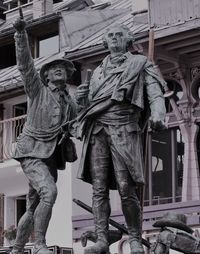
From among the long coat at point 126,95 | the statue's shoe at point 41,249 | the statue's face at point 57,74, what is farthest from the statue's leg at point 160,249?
the statue's face at point 57,74

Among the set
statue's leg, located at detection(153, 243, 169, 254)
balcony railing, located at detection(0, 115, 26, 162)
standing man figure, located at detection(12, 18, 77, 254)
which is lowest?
statue's leg, located at detection(153, 243, 169, 254)

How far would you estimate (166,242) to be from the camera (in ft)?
32.8

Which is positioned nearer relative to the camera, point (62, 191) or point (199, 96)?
point (199, 96)

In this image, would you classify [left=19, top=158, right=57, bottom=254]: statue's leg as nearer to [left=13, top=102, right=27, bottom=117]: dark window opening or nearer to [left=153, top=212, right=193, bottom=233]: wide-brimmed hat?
[left=153, top=212, right=193, bottom=233]: wide-brimmed hat

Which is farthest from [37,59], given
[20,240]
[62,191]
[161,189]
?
[20,240]

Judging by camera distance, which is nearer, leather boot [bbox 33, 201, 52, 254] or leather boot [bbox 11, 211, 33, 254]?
leather boot [bbox 33, 201, 52, 254]

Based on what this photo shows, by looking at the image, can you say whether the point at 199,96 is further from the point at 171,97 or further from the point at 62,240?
the point at 62,240

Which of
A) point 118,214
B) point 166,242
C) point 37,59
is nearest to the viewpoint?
point 166,242

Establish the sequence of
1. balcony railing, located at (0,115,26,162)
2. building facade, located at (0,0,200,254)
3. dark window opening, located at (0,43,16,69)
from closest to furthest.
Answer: building facade, located at (0,0,200,254), balcony railing, located at (0,115,26,162), dark window opening, located at (0,43,16,69)

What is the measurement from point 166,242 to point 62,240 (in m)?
19.9

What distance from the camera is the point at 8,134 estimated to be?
32.0 m

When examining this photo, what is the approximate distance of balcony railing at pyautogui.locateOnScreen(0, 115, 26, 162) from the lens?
104 feet

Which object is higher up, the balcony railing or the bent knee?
the balcony railing

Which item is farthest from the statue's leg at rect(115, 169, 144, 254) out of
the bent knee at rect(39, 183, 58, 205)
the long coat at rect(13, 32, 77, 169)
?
the long coat at rect(13, 32, 77, 169)
